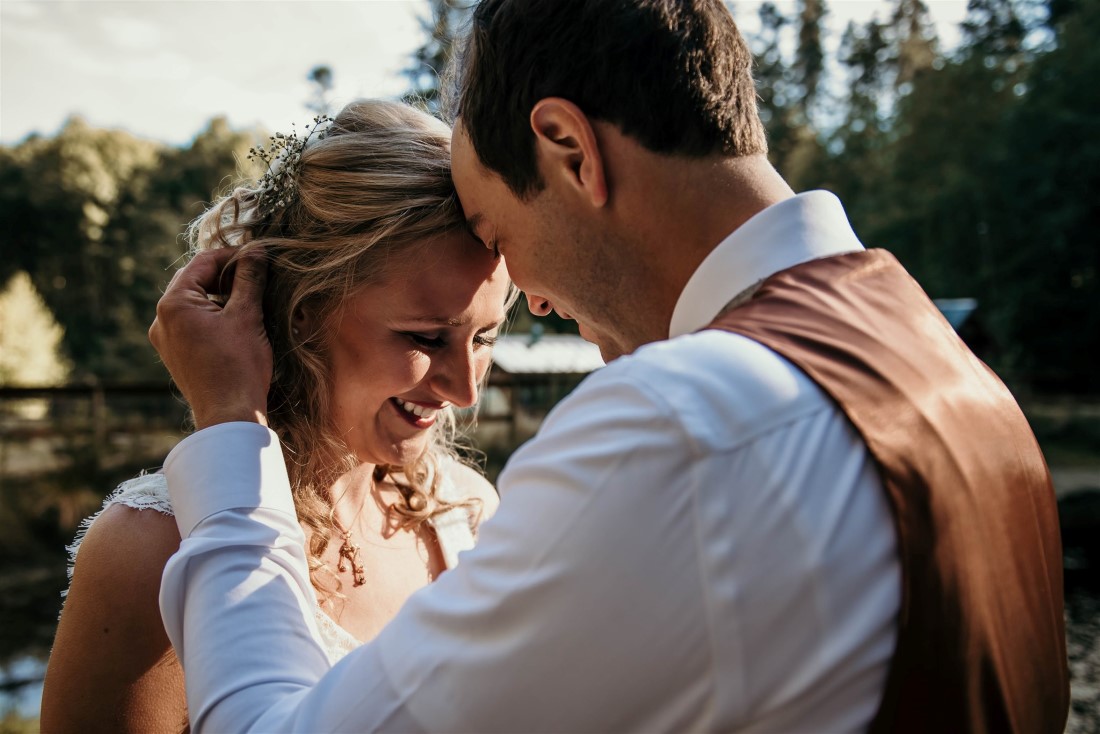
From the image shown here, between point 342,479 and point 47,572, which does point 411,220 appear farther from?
point 47,572

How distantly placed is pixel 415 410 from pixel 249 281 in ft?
1.84

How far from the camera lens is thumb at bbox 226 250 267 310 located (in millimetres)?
1948

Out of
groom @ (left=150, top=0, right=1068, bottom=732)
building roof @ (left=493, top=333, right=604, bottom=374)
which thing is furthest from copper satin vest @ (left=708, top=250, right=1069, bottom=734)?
building roof @ (left=493, top=333, right=604, bottom=374)

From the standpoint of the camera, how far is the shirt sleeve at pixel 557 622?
98cm

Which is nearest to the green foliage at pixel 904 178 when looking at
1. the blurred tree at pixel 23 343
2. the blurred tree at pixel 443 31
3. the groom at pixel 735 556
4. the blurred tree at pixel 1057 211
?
the blurred tree at pixel 1057 211

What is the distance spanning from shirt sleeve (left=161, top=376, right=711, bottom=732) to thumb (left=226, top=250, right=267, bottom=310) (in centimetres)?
96

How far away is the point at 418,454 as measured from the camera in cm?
242

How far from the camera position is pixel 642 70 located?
142 cm

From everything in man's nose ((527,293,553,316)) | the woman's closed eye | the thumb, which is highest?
the thumb

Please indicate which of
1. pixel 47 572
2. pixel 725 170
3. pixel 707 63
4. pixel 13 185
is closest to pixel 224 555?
pixel 725 170

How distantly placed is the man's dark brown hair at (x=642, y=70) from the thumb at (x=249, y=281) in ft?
2.60

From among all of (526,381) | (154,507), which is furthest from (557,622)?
(526,381)

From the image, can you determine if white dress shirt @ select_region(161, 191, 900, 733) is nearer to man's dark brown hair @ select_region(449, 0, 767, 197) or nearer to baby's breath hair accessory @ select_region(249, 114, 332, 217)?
man's dark brown hair @ select_region(449, 0, 767, 197)

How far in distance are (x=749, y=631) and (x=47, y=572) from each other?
13.7 meters
